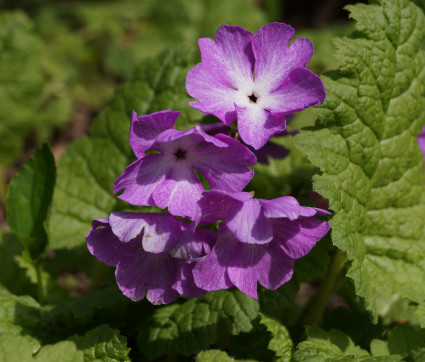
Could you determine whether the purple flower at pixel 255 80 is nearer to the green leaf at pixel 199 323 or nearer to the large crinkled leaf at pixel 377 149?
the large crinkled leaf at pixel 377 149

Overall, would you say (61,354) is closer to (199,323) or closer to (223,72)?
(199,323)

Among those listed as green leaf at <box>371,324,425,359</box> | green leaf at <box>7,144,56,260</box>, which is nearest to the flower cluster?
green leaf at <box>7,144,56,260</box>

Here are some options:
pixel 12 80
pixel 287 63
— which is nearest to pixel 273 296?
pixel 287 63

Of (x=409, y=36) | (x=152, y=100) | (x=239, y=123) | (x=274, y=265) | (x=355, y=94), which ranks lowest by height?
(x=274, y=265)

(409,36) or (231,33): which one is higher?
(409,36)

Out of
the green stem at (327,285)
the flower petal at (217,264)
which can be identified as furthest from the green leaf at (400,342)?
the flower petal at (217,264)

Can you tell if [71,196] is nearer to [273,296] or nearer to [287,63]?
[273,296]
